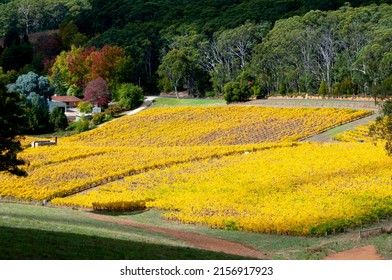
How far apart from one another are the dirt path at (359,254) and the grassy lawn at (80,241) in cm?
631

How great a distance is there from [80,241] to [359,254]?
13.6m

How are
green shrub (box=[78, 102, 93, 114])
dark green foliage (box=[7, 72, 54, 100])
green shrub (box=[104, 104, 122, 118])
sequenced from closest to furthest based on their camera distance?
1. green shrub (box=[104, 104, 122, 118])
2. dark green foliage (box=[7, 72, 54, 100])
3. green shrub (box=[78, 102, 93, 114])

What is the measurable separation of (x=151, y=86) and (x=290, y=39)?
33.1 m

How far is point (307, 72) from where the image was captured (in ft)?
393

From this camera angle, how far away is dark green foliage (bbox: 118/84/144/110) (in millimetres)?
122188

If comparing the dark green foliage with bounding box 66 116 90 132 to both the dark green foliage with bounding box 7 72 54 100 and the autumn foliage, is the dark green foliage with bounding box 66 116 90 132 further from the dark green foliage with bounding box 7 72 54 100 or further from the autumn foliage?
the autumn foliage

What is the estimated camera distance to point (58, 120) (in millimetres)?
111500

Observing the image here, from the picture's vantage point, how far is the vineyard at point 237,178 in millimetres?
47719

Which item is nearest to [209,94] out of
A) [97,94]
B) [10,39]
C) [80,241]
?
[97,94]

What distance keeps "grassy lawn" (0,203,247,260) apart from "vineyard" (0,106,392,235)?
7.28 m

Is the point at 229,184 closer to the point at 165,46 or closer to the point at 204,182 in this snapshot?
the point at 204,182

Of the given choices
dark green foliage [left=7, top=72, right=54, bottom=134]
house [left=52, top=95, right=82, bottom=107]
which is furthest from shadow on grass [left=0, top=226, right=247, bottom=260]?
house [left=52, top=95, right=82, bottom=107]

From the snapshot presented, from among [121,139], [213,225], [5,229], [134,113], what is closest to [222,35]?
[134,113]

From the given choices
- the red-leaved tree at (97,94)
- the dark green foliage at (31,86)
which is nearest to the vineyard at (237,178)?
the red-leaved tree at (97,94)
